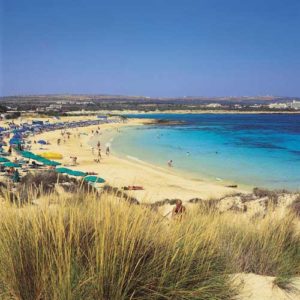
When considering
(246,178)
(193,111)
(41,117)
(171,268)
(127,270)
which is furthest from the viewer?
(193,111)

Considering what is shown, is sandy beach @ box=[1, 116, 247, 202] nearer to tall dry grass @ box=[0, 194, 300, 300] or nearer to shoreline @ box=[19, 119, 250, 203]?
shoreline @ box=[19, 119, 250, 203]

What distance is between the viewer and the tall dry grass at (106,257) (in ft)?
7.32

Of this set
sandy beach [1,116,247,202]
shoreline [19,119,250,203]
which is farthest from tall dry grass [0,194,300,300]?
shoreline [19,119,250,203]

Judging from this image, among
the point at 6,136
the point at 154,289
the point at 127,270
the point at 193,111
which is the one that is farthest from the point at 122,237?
the point at 193,111

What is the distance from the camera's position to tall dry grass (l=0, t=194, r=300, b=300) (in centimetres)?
223

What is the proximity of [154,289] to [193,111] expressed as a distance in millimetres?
135458

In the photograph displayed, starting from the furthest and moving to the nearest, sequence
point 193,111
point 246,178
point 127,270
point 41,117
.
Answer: point 193,111 < point 41,117 < point 246,178 < point 127,270

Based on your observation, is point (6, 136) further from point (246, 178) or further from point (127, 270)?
point (127, 270)

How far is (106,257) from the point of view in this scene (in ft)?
7.45

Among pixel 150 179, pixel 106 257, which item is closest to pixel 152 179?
pixel 150 179

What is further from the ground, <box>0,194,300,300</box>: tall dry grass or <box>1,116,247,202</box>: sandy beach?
<box>0,194,300,300</box>: tall dry grass

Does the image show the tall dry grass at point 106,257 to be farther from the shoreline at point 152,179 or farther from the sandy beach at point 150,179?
the shoreline at point 152,179

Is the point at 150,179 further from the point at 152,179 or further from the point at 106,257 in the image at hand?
the point at 106,257

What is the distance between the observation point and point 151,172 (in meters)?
22.7
